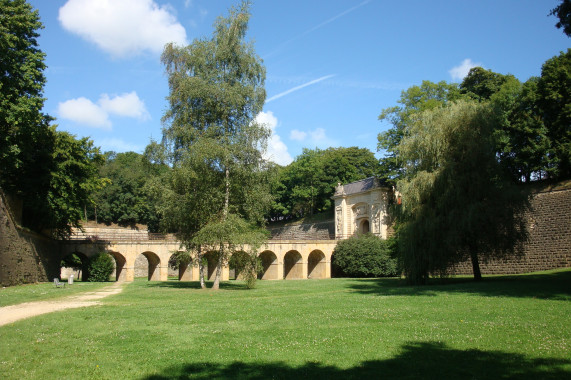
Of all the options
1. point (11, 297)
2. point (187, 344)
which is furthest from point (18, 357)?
point (11, 297)

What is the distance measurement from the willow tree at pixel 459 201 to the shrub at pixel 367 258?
17.3 m

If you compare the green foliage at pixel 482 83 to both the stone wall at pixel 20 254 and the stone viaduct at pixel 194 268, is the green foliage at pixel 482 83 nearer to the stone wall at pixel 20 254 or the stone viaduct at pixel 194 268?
the stone viaduct at pixel 194 268

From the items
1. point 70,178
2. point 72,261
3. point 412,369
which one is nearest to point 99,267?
point 72,261

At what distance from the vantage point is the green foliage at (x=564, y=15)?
519 inches

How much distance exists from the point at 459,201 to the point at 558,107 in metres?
14.8

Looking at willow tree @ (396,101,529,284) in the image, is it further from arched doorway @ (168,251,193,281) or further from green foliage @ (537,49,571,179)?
arched doorway @ (168,251,193,281)

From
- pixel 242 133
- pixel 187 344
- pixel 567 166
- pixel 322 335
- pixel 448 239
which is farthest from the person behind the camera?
pixel 567 166

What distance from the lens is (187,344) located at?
826cm

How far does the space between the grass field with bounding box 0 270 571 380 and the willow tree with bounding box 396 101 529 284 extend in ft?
26.8

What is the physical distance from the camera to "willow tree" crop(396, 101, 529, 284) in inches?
826

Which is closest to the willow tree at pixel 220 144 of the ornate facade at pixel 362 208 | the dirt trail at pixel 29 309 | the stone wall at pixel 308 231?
the dirt trail at pixel 29 309

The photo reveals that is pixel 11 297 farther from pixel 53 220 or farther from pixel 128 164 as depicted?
pixel 128 164

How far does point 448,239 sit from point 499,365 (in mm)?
15136

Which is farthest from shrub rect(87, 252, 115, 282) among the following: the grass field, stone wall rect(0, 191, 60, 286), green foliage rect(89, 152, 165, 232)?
the grass field
